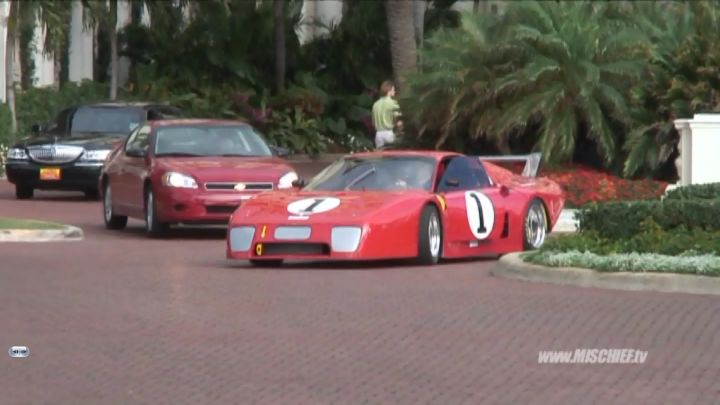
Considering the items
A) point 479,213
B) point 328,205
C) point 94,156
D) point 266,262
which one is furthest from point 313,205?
point 94,156

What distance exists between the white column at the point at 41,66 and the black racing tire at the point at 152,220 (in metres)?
20.8

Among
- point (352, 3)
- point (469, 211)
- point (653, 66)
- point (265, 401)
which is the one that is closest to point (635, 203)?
point (469, 211)

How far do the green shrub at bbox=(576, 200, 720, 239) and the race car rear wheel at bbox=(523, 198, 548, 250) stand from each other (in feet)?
7.65

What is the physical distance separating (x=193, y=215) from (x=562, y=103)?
297 inches

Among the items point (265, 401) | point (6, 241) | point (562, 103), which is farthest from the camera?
point (562, 103)

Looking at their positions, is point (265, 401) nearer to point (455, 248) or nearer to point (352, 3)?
point (455, 248)

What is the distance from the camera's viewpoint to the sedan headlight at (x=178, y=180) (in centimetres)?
2253

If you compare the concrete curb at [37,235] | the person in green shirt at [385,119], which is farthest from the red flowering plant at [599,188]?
the concrete curb at [37,235]

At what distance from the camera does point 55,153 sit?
99.1 feet

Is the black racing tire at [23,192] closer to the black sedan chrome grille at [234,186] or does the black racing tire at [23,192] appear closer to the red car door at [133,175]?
the red car door at [133,175]

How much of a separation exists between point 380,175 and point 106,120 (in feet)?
43.2

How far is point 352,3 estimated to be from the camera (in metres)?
48.3

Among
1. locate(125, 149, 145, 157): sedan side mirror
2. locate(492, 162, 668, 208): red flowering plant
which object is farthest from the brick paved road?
locate(492, 162, 668, 208): red flowering plant

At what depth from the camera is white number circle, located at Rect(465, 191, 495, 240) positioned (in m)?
19.6
